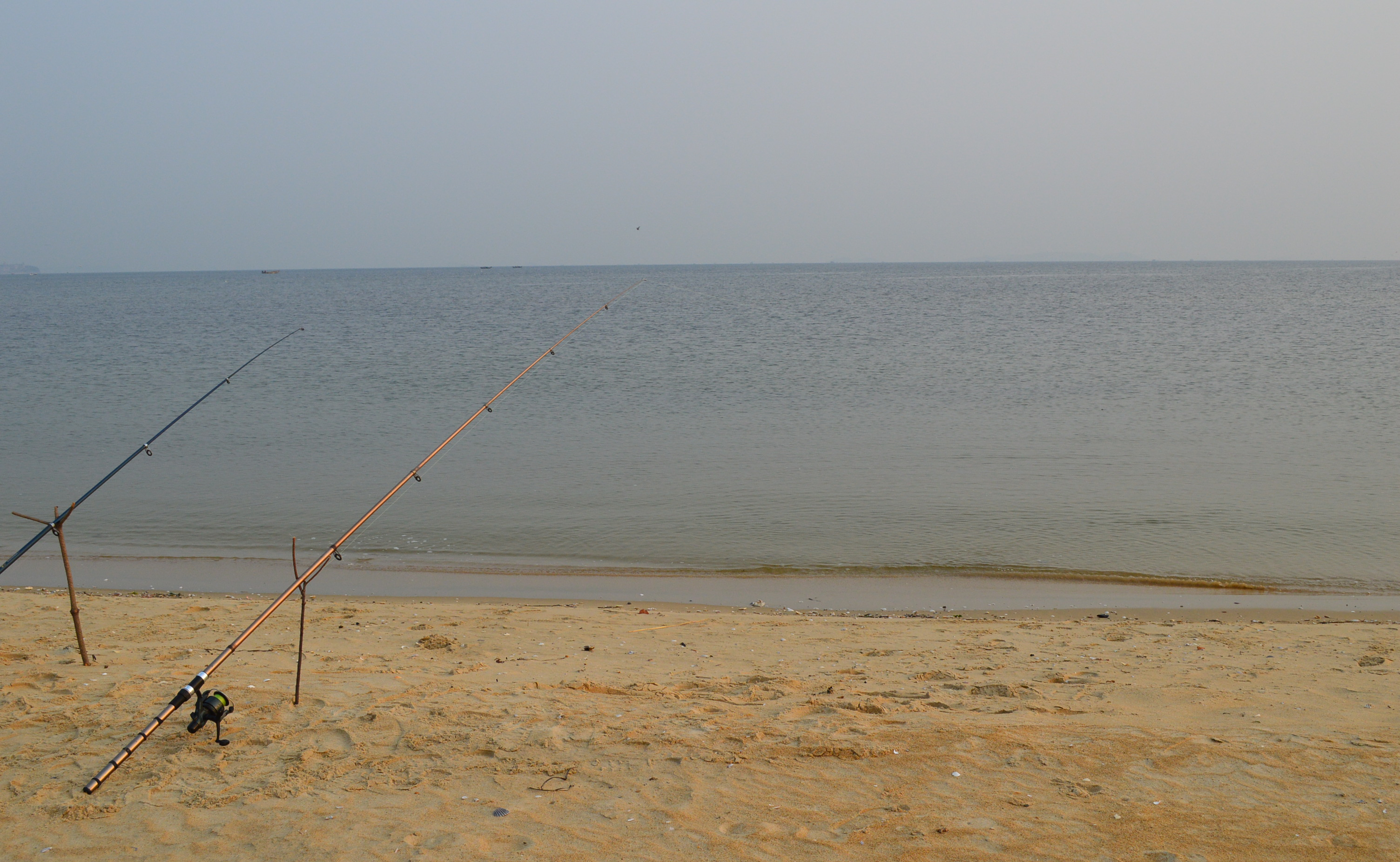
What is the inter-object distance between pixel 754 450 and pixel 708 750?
32.5 feet

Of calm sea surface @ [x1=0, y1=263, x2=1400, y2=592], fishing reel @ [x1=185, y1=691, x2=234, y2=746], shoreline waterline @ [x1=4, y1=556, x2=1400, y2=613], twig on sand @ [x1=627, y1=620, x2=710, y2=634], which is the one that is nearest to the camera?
fishing reel @ [x1=185, y1=691, x2=234, y2=746]

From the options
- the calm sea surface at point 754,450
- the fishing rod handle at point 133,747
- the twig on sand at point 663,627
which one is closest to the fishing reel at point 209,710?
the fishing rod handle at point 133,747

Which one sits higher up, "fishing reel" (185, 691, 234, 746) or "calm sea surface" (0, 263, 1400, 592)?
"calm sea surface" (0, 263, 1400, 592)

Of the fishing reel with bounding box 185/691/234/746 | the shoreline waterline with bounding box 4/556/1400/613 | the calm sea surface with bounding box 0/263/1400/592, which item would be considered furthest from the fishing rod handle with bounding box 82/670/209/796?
the calm sea surface with bounding box 0/263/1400/592

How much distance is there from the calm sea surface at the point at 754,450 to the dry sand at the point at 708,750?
10.9ft

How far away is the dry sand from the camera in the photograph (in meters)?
3.40

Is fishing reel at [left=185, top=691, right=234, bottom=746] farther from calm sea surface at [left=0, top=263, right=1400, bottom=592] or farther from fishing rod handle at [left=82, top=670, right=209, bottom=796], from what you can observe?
calm sea surface at [left=0, top=263, right=1400, bottom=592]

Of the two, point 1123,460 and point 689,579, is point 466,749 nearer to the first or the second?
point 689,579

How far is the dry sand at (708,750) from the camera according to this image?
11.2 feet

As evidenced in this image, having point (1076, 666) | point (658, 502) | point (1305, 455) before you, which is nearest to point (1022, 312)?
point (1305, 455)

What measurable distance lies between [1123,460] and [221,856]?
12.4 m

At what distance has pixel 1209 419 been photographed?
15.7 m

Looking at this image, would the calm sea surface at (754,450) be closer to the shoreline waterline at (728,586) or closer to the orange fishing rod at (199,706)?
the shoreline waterline at (728,586)

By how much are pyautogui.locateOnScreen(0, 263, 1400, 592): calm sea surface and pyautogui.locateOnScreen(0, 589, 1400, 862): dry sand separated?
3.32 meters
